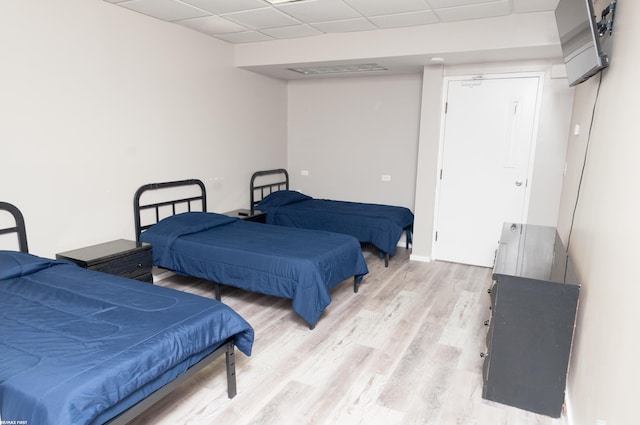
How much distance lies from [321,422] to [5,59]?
120 inches

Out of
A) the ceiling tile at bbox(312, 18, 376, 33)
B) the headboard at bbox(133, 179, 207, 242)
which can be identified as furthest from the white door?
the headboard at bbox(133, 179, 207, 242)

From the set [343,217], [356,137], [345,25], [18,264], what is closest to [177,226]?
[18,264]

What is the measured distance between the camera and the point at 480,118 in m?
4.43

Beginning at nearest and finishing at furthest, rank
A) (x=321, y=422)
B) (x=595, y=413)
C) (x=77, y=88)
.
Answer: (x=595, y=413) < (x=321, y=422) < (x=77, y=88)

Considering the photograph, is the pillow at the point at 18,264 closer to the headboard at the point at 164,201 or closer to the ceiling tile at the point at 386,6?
the headboard at the point at 164,201

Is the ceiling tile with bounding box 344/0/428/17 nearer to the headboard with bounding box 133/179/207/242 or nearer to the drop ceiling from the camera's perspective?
the drop ceiling

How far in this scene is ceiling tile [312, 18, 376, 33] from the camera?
3805mm

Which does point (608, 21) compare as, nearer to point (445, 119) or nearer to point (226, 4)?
point (445, 119)

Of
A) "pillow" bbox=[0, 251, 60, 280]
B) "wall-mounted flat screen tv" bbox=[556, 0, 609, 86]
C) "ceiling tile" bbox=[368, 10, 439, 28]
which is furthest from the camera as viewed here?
"ceiling tile" bbox=[368, 10, 439, 28]

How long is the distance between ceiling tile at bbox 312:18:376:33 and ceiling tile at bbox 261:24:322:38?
0.34 ft

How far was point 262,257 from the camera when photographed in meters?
3.20

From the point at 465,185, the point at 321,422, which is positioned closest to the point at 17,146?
the point at 321,422

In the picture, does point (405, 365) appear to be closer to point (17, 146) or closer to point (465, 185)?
point (465, 185)

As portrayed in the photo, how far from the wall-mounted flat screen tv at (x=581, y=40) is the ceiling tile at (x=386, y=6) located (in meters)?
1.09
